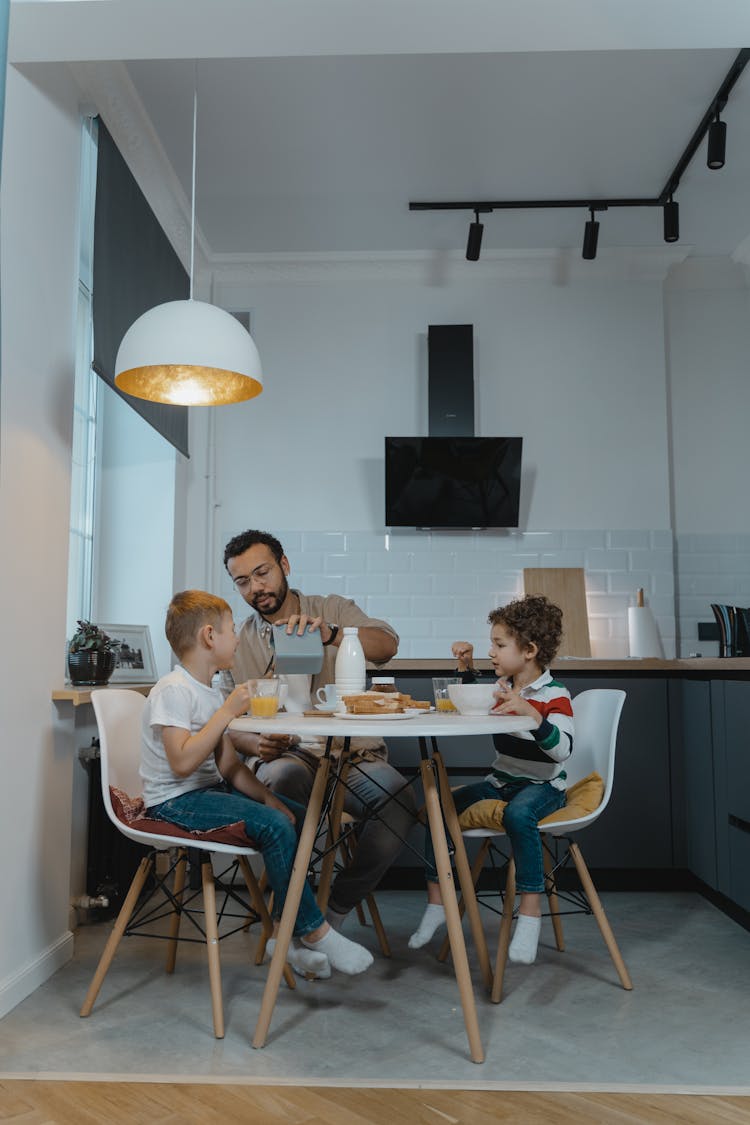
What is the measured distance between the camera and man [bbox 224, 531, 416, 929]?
256 centimetres

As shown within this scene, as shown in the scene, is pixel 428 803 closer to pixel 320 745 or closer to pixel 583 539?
pixel 320 745

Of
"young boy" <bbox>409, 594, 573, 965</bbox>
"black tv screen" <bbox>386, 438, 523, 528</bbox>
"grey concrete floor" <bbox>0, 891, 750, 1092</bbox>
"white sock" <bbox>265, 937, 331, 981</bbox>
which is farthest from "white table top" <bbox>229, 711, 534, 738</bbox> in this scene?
"black tv screen" <bbox>386, 438, 523, 528</bbox>

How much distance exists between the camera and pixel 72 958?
274 cm

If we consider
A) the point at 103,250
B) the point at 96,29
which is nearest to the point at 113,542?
the point at 103,250

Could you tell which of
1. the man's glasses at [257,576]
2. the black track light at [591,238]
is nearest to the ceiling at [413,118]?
Result: the black track light at [591,238]

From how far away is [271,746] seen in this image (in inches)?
109

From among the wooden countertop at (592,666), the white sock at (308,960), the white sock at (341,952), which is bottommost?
the white sock at (308,960)

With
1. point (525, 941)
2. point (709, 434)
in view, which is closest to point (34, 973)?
point (525, 941)

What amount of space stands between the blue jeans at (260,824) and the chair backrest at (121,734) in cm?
20

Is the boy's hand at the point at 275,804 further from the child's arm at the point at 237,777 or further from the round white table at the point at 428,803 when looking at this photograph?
the round white table at the point at 428,803

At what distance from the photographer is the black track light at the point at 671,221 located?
406 cm

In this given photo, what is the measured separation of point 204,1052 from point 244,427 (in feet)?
10.8

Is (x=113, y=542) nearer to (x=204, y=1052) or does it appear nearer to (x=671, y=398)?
(x=204, y=1052)

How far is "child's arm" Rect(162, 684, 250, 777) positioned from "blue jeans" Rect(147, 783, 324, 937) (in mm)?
104
